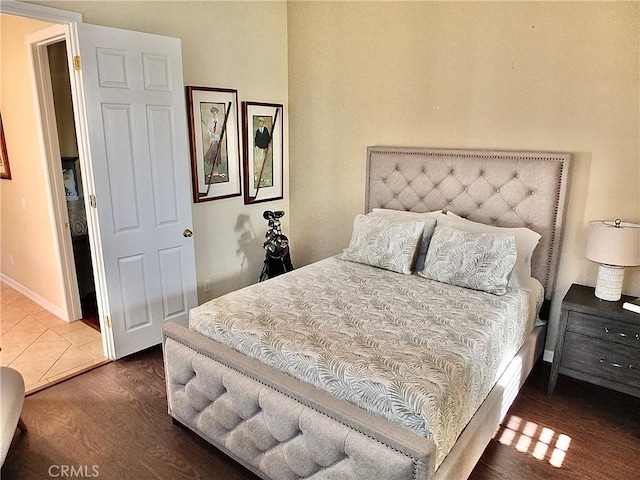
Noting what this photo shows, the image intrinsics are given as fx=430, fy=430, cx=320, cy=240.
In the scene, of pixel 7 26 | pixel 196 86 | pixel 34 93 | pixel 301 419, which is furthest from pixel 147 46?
pixel 301 419

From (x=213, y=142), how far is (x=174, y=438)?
223cm

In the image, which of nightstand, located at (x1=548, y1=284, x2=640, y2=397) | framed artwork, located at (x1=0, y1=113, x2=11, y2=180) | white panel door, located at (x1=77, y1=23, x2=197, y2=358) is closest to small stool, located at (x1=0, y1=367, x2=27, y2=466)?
white panel door, located at (x1=77, y1=23, x2=197, y2=358)

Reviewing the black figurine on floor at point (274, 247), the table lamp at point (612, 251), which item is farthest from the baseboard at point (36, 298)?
the table lamp at point (612, 251)

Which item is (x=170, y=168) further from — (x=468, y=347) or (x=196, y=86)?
(x=468, y=347)

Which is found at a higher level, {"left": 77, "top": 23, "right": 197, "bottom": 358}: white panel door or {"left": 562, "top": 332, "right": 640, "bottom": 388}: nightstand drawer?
{"left": 77, "top": 23, "right": 197, "bottom": 358}: white panel door

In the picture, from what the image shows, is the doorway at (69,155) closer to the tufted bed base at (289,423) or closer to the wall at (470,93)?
the tufted bed base at (289,423)

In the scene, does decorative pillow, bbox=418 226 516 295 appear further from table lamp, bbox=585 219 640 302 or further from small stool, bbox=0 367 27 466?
small stool, bbox=0 367 27 466

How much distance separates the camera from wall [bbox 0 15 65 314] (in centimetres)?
331

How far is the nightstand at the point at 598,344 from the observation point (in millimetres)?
2424

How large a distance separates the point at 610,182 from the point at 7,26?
14.6ft

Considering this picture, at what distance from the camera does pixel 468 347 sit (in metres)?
1.97

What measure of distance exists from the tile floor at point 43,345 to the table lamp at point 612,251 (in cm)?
331

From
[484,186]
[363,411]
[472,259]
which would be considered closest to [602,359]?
[472,259]

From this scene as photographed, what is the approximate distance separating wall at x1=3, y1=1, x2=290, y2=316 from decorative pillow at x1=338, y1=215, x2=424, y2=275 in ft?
3.98
